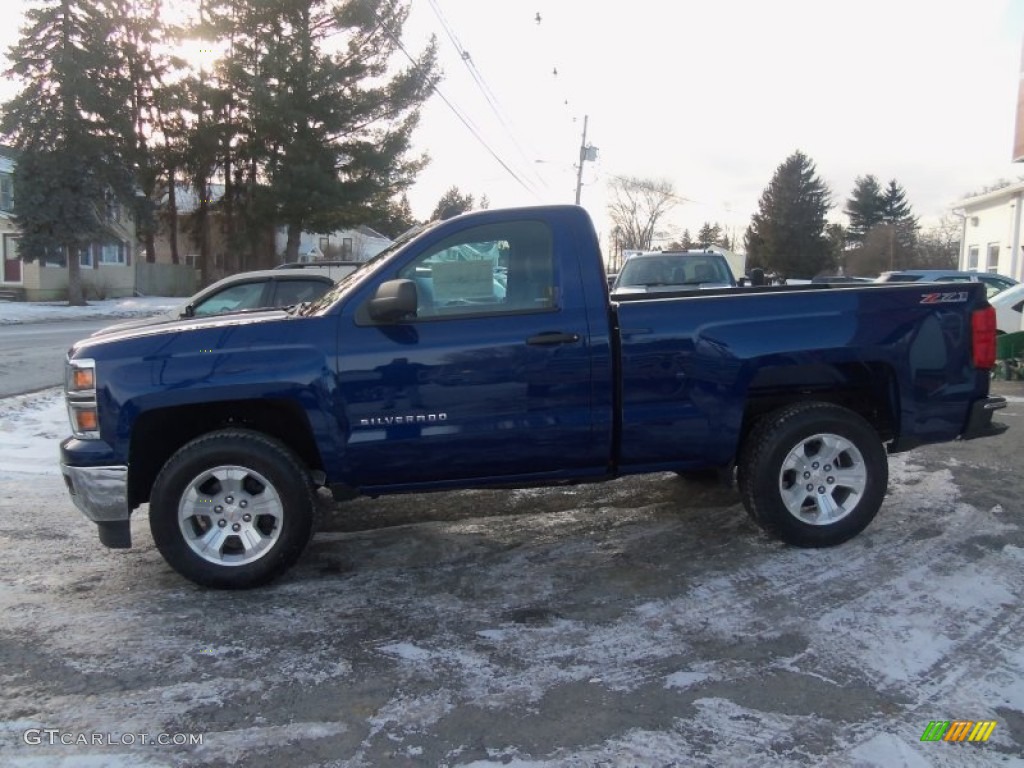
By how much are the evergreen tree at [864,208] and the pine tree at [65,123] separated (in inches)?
2535

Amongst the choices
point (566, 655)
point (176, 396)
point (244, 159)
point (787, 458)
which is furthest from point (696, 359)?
point (244, 159)

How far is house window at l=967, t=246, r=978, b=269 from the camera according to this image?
33.2 m

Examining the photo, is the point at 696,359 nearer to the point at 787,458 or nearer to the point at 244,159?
the point at 787,458

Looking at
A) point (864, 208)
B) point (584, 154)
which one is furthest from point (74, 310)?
point (864, 208)

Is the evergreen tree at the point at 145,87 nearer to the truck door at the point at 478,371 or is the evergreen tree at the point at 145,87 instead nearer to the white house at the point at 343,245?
the white house at the point at 343,245

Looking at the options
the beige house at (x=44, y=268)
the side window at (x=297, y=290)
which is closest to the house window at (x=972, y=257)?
the side window at (x=297, y=290)

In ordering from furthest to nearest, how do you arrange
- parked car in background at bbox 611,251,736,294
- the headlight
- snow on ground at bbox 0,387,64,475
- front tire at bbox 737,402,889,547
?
1. parked car in background at bbox 611,251,736,294
2. snow on ground at bbox 0,387,64,475
3. front tire at bbox 737,402,889,547
4. the headlight

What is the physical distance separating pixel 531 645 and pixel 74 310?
3297cm

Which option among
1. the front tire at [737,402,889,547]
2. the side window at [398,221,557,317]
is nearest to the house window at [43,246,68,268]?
the side window at [398,221,557,317]

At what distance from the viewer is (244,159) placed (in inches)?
1323

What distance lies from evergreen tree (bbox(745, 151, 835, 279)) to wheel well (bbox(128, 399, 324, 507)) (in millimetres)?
64560

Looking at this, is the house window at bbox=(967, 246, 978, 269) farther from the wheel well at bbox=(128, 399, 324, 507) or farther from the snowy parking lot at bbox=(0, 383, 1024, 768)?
the wheel well at bbox=(128, 399, 324, 507)

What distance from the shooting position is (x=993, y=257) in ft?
103

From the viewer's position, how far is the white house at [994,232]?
27891mm
